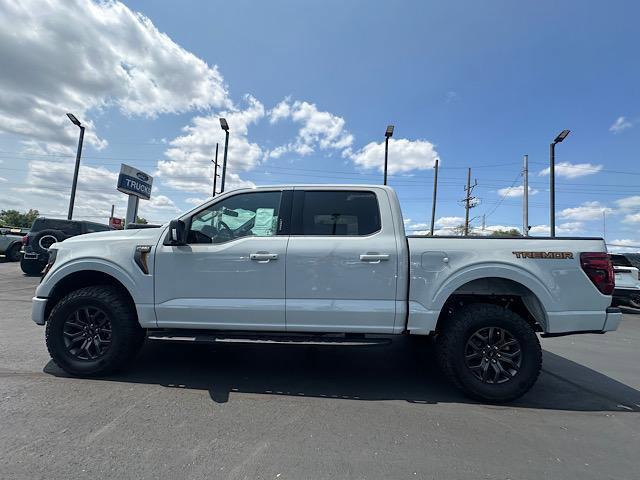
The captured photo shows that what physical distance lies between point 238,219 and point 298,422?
6.95 feet

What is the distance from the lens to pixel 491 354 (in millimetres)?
3592

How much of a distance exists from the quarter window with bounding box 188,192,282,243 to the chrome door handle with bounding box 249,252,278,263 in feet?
0.83

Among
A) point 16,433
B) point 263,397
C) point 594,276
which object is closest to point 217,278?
point 263,397

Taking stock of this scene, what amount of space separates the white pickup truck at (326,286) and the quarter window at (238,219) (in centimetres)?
1

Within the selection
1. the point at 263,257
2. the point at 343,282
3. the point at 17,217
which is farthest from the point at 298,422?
the point at 17,217

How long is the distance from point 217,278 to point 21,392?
6.86 ft

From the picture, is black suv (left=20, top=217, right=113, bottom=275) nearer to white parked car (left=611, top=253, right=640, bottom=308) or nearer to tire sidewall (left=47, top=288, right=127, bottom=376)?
tire sidewall (left=47, top=288, right=127, bottom=376)

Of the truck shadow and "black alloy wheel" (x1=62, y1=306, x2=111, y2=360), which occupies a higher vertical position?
"black alloy wheel" (x1=62, y1=306, x2=111, y2=360)

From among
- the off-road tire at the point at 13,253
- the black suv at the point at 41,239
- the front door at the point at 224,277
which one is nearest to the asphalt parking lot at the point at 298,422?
the front door at the point at 224,277

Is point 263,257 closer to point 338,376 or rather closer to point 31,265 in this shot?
point 338,376

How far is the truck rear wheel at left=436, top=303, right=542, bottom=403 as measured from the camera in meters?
3.51

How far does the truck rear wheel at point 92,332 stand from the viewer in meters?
3.83

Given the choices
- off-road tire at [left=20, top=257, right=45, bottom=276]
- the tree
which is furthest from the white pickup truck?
the tree

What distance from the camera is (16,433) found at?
2732 mm
